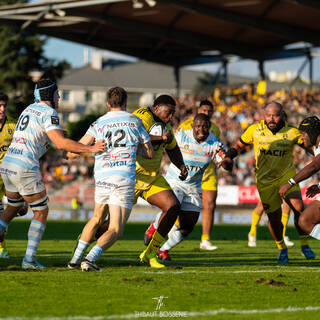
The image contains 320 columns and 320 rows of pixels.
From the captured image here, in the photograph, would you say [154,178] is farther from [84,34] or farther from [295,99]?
[84,34]

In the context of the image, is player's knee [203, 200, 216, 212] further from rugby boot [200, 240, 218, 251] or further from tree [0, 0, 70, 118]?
tree [0, 0, 70, 118]

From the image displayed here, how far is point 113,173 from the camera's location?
29.1ft

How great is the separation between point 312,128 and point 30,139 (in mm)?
3871

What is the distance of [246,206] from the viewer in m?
31.5

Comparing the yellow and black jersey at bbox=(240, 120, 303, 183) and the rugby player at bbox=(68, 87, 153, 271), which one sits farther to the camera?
the yellow and black jersey at bbox=(240, 120, 303, 183)

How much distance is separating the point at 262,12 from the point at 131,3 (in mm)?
7469

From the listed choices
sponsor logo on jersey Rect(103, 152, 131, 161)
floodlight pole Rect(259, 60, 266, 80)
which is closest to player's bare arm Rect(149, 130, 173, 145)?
sponsor logo on jersey Rect(103, 152, 131, 161)

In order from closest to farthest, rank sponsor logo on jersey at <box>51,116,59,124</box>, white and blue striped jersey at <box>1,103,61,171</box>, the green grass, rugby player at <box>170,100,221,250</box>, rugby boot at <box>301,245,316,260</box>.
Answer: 1. the green grass
2. sponsor logo on jersey at <box>51,116,59,124</box>
3. white and blue striped jersey at <box>1,103,61,171</box>
4. rugby boot at <box>301,245,316,260</box>
5. rugby player at <box>170,100,221,250</box>

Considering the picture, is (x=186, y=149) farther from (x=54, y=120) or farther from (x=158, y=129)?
(x=54, y=120)

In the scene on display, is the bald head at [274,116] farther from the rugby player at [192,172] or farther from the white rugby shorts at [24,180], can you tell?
the white rugby shorts at [24,180]

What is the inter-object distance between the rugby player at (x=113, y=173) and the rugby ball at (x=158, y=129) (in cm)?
142

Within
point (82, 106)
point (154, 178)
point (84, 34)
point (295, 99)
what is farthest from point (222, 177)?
point (82, 106)

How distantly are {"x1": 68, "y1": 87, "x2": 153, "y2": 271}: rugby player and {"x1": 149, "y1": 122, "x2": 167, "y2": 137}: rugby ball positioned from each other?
1423 millimetres

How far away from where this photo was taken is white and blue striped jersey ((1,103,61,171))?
360 inches
